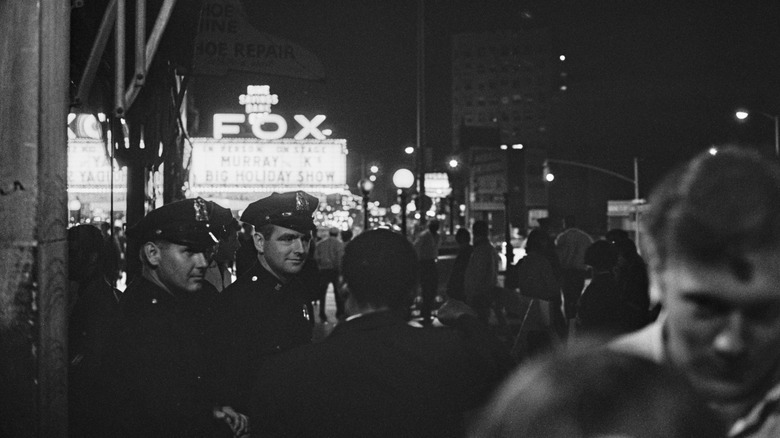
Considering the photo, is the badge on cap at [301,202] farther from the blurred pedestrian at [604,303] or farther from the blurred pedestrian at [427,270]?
the blurred pedestrian at [427,270]

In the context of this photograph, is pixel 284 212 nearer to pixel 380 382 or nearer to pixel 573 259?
pixel 380 382

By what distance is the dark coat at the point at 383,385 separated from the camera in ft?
9.03

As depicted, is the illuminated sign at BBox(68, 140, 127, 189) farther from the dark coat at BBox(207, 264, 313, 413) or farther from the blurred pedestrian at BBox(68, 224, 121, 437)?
the dark coat at BBox(207, 264, 313, 413)

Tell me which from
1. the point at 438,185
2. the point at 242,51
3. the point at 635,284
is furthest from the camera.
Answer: the point at 438,185

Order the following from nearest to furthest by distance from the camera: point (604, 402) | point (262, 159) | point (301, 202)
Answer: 1. point (604, 402)
2. point (301, 202)
3. point (262, 159)

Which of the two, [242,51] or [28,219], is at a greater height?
[242,51]

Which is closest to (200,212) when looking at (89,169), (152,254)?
(152,254)

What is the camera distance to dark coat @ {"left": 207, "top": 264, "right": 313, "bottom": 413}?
4219 mm

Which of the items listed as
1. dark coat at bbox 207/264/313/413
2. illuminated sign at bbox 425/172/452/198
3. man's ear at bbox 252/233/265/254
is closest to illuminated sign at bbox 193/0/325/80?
man's ear at bbox 252/233/265/254

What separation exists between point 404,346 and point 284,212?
287 centimetres

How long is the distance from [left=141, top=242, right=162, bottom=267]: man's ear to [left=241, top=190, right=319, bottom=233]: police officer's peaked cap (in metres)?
1.18

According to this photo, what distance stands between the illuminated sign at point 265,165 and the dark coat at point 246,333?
38.8 ft

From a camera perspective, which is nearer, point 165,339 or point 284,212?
point 165,339

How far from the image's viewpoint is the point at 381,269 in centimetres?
301
